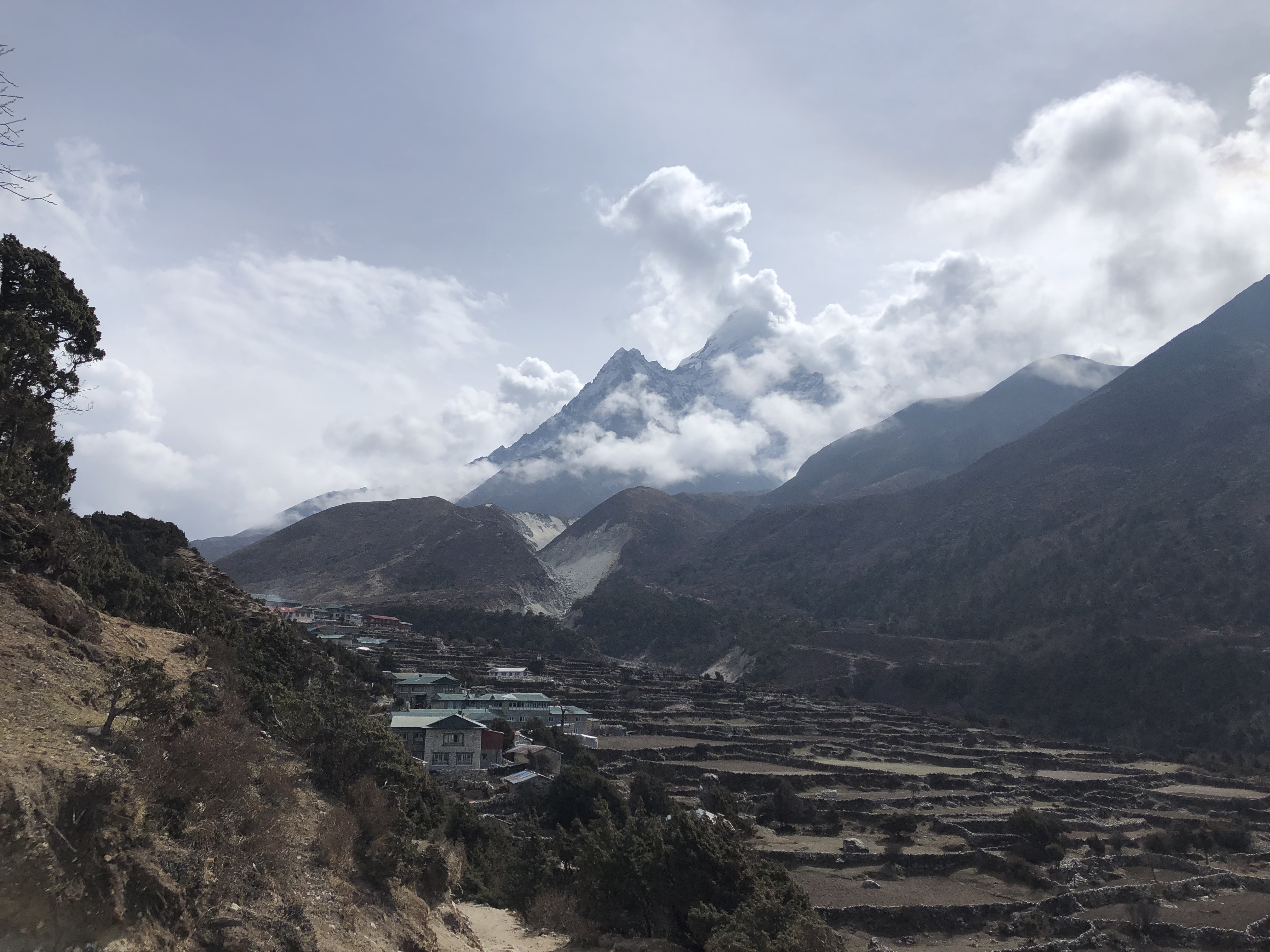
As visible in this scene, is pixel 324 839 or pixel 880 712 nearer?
pixel 324 839

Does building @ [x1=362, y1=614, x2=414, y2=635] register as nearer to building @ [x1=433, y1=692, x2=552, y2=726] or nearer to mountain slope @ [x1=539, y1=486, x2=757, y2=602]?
building @ [x1=433, y1=692, x2=552, y2=726]

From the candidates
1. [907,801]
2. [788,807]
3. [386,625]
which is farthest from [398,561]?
[907,801]

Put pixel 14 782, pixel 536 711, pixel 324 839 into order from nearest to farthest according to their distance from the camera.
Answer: pixel 14 782
pixel 324 839
pixel 536 711

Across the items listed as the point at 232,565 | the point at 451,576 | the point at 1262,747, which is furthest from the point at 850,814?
the point at 232,565

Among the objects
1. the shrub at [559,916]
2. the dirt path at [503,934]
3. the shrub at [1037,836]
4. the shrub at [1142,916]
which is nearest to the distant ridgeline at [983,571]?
the shrub at [1037,836]

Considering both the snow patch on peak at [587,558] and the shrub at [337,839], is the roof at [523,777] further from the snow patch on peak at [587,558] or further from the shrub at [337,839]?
the snow patch on peak at [587,558]

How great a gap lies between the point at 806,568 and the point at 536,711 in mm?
98886

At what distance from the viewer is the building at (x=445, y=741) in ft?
125

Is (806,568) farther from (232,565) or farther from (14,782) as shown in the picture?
(14,782)

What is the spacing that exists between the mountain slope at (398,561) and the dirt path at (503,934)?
361 ft

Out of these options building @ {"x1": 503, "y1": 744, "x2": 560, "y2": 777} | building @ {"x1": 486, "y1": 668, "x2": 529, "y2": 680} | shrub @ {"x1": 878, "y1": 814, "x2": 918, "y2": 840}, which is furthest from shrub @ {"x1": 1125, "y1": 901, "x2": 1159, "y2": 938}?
building @ {"x1": 486, "y1": 668, "x2": 529, "y2": 680}

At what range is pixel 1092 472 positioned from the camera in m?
125

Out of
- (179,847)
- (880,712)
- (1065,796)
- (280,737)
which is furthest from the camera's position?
(880,712)

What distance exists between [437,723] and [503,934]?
20893 mm
